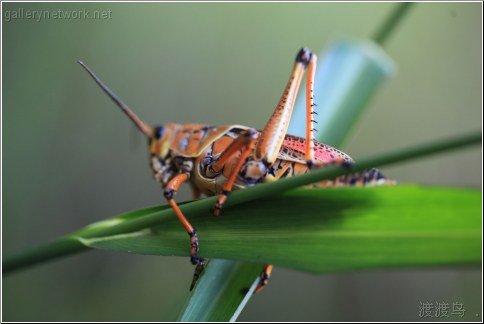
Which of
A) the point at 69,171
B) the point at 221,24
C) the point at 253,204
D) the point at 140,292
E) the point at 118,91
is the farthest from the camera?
the point at 221,24

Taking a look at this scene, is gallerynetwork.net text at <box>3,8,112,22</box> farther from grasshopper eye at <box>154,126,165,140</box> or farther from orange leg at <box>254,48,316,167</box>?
orange leg at <box>254,48,316,167</box>

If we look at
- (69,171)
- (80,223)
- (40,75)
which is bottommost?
(80,223)

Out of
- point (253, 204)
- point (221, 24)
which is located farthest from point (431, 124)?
point (253, 204)

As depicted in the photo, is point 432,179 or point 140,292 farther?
point 432,179

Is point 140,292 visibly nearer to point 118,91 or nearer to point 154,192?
point 154,192

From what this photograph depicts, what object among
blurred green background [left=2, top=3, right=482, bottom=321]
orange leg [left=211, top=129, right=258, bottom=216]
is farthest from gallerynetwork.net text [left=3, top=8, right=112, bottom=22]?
orange leg [left=211, top=129, right=258, bottom=216]
